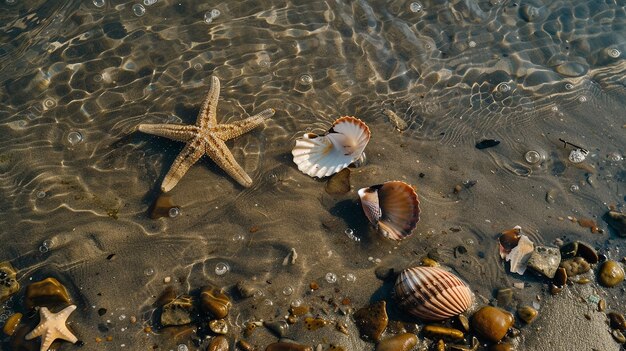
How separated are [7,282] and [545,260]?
5875 mm

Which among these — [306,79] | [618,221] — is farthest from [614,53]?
[306,79]

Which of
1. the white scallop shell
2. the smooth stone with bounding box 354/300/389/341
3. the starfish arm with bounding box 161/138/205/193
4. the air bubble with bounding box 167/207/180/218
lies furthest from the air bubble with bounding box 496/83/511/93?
the air bubble with bounding box 167/207/180/218

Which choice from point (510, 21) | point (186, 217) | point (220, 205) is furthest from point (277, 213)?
point (510, 21)

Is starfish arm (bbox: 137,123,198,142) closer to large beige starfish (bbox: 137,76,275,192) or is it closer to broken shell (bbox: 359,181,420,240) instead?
large beige starfish (bbox: 137,76,275,192)

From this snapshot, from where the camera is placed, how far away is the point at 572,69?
6801 millimetres

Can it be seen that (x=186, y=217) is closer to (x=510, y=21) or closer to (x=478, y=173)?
(x=478, y=173)

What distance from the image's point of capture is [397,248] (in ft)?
17.1

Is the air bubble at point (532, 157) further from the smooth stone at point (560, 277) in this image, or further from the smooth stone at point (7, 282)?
the smooth stone at point (7, 282)

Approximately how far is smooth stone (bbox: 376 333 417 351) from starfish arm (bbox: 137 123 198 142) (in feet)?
10.6

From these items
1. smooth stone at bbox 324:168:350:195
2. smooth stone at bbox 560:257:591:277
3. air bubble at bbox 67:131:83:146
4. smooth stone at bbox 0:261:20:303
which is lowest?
smooth stone at bbox 560:257:591:277

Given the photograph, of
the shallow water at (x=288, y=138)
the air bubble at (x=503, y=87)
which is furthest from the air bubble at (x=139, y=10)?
the air bubble at (x=503, y=87)

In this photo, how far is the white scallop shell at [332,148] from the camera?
5.55m

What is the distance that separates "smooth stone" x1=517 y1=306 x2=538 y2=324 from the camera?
15.7ft

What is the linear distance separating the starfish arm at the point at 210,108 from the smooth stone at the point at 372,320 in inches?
113
